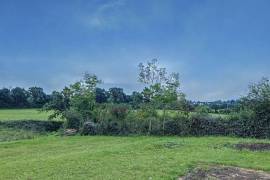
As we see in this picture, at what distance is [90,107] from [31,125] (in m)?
5.20

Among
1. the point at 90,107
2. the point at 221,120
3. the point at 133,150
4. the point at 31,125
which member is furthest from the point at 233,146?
the point at 31,125

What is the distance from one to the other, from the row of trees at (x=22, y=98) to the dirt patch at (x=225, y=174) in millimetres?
43378

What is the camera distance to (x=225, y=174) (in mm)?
15078

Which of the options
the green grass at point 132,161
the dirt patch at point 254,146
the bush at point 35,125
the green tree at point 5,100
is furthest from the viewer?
the green tree at point 5,100

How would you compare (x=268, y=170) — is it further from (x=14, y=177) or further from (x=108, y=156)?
(x=14, y=177)

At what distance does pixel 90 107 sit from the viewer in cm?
3725

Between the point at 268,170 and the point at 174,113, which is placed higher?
the point at 174,113

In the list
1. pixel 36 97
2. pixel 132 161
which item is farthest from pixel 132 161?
pixel 36 97

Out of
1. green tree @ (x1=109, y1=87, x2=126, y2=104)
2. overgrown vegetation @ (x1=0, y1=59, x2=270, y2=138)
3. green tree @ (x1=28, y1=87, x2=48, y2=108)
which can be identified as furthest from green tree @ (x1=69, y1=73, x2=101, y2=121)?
green tree @ (x1=28, y1=87, x2=48, y2=108)

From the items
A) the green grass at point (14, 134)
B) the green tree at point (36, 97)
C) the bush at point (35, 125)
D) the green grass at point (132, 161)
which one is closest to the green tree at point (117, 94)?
the bush at point (35, 125)

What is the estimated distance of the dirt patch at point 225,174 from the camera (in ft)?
47.7

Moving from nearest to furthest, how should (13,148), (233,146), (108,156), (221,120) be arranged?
(108,156) → (233,146) → (13,148) → (221,120)

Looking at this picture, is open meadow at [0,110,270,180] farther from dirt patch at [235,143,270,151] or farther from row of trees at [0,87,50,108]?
row of trees at [0,87,50,108]

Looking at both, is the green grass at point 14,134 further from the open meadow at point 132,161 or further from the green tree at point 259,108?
the green tree at point 259,108
